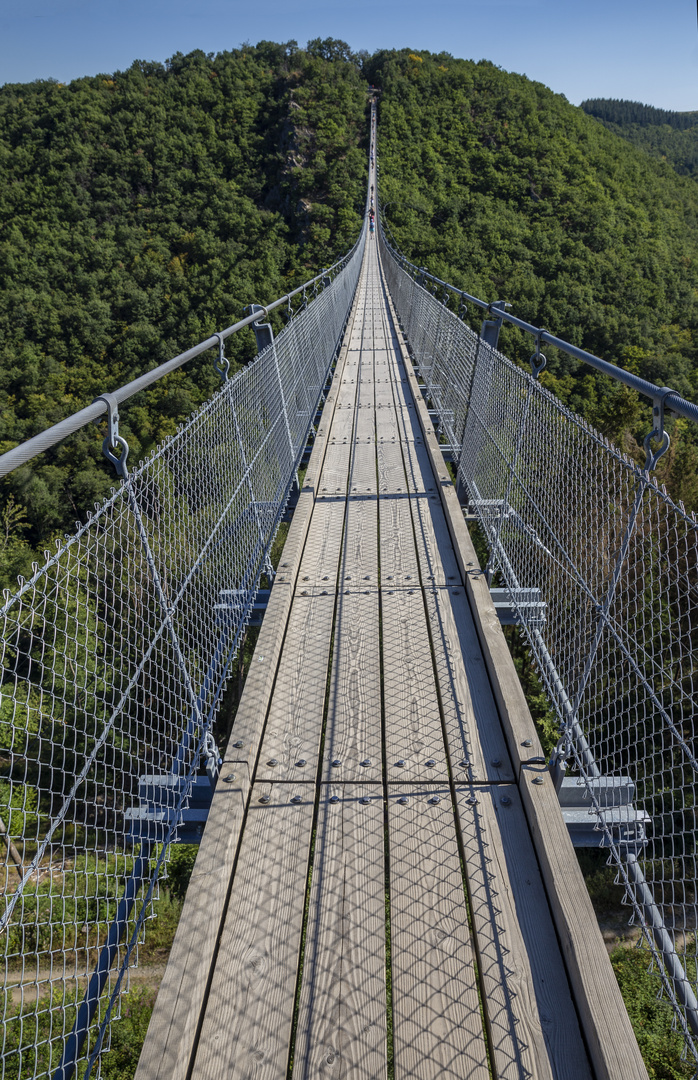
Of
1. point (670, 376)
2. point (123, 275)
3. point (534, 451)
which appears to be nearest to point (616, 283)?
point (670, 376)

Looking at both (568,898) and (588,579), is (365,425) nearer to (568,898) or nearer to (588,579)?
(588,579)

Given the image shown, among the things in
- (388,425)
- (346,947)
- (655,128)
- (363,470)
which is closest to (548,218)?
(388,425)

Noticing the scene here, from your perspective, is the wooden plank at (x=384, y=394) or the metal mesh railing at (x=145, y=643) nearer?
the metal mesh railing at (x=145, y=643)

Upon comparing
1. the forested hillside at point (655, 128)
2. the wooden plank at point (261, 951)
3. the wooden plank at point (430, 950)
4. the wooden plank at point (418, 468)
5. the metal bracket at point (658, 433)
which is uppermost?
the forested hillside at point (655, 128)

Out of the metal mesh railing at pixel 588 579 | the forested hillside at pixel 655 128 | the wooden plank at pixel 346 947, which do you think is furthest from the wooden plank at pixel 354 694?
the forested hillside at pixel 655 128

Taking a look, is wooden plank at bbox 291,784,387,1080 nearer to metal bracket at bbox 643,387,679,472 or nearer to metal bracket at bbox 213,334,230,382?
metal bracket at bbox 643,387,679,472

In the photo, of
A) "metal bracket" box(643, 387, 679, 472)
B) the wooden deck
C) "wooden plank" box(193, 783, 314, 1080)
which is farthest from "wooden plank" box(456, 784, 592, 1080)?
"metal bracket" box(643, 387, 679, 472)

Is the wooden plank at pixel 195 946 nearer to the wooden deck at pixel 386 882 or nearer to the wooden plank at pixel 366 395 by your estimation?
the wooden deck at pixel 386 882
